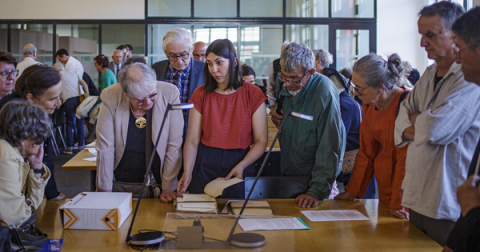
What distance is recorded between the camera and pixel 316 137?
2.17 meters

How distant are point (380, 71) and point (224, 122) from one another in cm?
86

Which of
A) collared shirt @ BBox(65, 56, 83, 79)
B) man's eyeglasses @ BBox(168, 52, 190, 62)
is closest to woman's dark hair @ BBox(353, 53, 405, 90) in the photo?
man's eyeglasses @ BBox(168, 52, 190, 62)

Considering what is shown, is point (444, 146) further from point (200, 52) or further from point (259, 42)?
point (259, 42)

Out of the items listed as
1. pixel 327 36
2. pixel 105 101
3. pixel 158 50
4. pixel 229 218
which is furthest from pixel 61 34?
pixel 229 218

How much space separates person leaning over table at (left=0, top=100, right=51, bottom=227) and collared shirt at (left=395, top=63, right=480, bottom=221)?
5.17 feet

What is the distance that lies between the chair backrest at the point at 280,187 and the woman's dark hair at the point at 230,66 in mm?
545

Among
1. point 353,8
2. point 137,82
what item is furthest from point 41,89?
point 353,8

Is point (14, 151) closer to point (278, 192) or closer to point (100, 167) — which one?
point (100, 167)

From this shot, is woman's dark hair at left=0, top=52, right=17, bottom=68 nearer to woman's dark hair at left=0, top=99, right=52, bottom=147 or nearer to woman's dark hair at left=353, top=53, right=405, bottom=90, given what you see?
woman's dark hair at left=0, top=99, right=52, bottom=147

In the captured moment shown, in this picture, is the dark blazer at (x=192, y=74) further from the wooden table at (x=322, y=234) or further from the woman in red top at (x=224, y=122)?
the wooden table at (x=322, y=234)

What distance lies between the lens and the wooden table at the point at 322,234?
157cm

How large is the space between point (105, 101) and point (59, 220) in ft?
2.22

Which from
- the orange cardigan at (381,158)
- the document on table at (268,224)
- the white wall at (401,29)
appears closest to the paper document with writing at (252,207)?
the document on table at (268,224)

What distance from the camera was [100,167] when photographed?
217 centimetres
